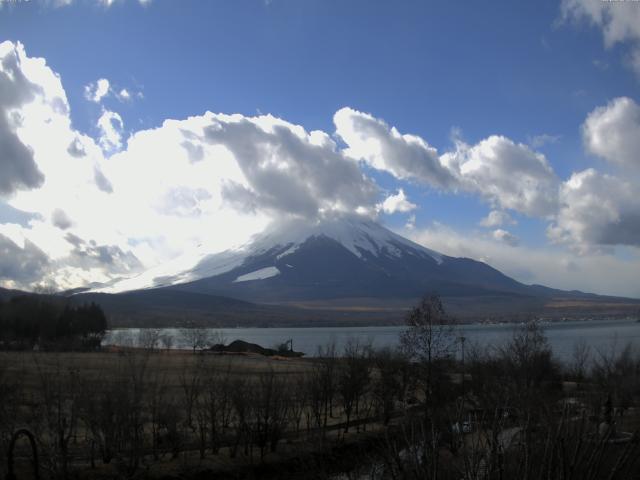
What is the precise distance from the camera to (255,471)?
2348cm

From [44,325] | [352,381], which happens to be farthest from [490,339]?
[352,381]

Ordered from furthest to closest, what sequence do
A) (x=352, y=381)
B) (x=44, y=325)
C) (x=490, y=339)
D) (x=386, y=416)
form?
(x=490, y=339) < (x=44, y=325) < (x=352, y=381) < (x=386, y=416)

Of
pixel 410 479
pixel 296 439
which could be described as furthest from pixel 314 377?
pixel 410 479

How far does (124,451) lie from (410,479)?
56.5 feet

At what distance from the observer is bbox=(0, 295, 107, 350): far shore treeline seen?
81188 millimetres

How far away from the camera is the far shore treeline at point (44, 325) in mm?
81188

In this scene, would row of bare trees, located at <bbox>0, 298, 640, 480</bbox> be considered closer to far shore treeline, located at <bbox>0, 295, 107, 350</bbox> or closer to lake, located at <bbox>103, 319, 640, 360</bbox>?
lake, located at <bbox>103, 319, 640, 360</bbox>

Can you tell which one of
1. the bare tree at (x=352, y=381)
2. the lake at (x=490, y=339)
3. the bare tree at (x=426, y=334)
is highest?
the bare tree at (x=426, y=334)

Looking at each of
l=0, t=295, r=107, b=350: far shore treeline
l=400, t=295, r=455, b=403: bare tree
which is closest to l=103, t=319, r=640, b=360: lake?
l=0, t=295, r=107, b=350: far shore treeline

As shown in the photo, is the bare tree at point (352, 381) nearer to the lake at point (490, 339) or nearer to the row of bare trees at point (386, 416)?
the row of bare trees at point (386, 416)

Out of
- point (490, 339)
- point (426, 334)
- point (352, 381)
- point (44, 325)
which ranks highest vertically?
point (426, 334)

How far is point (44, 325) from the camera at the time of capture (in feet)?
289

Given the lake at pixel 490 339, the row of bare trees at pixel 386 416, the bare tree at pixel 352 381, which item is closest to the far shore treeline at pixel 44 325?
the lake at pixel 490 339

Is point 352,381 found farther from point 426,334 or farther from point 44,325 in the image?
point 44,325
